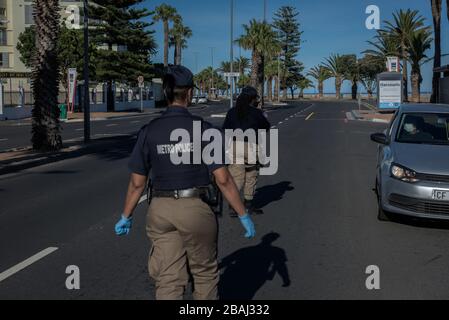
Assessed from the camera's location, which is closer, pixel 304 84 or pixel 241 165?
pixel 241 165

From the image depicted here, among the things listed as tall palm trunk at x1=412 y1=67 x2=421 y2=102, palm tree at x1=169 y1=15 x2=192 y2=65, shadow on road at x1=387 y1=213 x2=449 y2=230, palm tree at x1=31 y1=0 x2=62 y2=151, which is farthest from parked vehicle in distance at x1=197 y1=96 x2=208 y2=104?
shadow on road at x1=387 y1=213 x2=449 y2=230

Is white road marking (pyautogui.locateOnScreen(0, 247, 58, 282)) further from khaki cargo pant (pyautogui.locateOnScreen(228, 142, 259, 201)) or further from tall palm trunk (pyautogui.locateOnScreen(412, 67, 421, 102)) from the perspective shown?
tall palm trunk (pyautogui.locateOnScreen(412, 67, 421, 102))

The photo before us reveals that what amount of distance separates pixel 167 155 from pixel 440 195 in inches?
170

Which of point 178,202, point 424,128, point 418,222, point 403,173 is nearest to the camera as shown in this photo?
point 178,202

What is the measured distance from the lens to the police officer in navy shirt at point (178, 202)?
351cm

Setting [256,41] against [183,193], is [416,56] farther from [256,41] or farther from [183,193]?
[183,193]

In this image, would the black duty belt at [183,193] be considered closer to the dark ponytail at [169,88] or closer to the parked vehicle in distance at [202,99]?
the dark ponytail at [169,88]

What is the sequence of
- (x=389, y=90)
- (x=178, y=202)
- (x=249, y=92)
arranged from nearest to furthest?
(x=178, y=202), (x=249, y=92), (x=389, y=90)

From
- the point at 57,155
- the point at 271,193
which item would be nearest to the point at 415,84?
the point at 57,155

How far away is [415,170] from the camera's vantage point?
688 centimetres

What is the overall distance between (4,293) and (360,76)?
107 meters

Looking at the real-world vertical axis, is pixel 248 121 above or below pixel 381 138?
above

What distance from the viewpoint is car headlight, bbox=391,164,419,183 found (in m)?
6.88
